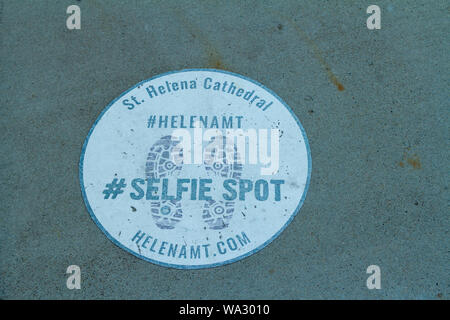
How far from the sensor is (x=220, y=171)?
246 cm

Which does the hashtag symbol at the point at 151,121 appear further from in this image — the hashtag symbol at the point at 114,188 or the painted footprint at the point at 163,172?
the hashtag symbol at the point at 114,188

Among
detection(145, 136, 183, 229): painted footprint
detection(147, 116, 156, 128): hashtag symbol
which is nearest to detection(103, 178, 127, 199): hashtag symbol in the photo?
detection(145, 136, 183, 229): painted footprint

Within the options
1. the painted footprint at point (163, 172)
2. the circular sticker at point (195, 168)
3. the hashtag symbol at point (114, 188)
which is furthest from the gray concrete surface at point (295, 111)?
the painted footprint at point (163, 172)

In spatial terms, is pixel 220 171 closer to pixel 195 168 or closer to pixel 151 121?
pixel 195 168

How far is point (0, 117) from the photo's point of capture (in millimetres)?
2598

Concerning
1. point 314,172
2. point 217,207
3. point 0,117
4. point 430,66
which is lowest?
point 217,207

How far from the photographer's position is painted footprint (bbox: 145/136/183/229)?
239 cm

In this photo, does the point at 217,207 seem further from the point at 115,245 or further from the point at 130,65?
the point at 130,65

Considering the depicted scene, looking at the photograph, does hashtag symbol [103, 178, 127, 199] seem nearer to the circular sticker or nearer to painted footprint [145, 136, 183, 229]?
the circular sticker

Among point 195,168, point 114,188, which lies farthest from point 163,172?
point 114,188

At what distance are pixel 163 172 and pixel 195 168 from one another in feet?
0.69
